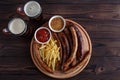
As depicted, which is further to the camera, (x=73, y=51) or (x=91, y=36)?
(x=91, y=36)

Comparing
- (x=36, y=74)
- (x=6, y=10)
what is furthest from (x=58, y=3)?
(x=36, y=74)

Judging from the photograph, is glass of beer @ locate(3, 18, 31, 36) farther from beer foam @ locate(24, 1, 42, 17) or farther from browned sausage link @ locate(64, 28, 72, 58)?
browned sausage link @ locate(64, 28, 72, 58)

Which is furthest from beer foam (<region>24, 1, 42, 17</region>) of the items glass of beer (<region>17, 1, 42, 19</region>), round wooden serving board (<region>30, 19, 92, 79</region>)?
round wooden serving board (<region>30, 19, 92, 79</region>)

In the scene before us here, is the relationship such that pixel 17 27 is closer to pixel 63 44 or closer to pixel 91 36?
pixel 63 44

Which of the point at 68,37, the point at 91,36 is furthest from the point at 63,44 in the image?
the point at 91,36

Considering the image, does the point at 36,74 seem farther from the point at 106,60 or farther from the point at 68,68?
the point at 106,60

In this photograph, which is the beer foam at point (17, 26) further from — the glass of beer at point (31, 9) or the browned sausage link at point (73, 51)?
the browned sausage link at point (73, 51)
